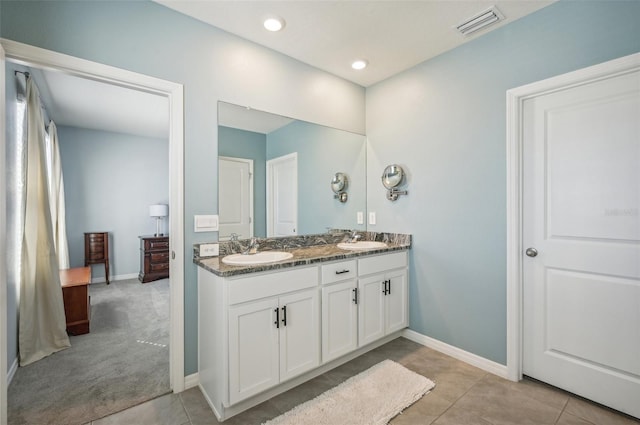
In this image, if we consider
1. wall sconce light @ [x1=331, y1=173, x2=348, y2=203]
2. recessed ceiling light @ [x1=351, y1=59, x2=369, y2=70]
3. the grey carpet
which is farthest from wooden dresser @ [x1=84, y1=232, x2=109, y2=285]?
recessed ceiling light @ [x1=351, y1=59, x2=369, y2=70]

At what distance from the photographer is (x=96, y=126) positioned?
4547mm

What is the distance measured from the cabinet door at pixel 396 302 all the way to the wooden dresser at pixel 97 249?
15.0 feet

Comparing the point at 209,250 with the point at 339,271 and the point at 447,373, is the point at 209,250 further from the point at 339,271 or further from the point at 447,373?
the point at 447,373

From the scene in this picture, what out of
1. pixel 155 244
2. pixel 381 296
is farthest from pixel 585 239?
pixel 155 244

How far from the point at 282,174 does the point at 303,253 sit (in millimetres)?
793

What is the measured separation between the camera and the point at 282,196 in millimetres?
2602

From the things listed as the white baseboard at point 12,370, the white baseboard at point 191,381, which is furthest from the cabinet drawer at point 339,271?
the white baseboard at point 12,370

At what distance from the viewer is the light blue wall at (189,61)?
1.55 metres

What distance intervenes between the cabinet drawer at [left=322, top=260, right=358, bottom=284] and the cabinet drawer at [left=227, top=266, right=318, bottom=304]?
9cm

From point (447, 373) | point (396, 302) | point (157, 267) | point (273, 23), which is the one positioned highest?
point (273, 23)

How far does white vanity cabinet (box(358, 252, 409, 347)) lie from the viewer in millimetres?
2261

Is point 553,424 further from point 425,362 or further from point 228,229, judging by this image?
point 228,229

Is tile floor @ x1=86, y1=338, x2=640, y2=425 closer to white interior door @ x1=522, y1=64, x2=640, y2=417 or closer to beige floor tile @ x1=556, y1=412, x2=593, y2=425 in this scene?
beige floor tile @ x1=556, y1=412, x2=593, y2=425

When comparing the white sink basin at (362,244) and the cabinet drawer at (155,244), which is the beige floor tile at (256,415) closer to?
the white sink basin at (362,244)
